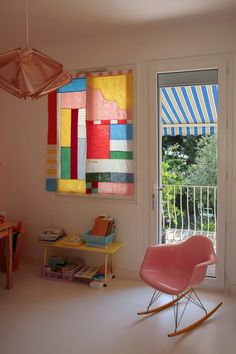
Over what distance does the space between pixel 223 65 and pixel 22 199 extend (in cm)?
274

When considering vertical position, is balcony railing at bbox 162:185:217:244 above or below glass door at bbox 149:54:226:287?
below

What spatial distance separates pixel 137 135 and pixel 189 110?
79cm

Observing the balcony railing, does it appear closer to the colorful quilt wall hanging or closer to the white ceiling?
the colorful quilt wall hanging

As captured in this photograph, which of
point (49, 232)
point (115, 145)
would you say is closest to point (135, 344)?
point (49, 232)

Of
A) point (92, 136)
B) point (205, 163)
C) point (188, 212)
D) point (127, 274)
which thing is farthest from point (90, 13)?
point (188, 212)

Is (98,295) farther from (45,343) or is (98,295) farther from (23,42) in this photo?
(23,42)

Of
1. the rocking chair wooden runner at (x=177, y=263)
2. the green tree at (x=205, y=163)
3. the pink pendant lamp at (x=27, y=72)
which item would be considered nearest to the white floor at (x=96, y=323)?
the rocking chair wooden runner at (x=177, y=263)

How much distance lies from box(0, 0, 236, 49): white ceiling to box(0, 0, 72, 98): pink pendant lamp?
111 centimetres

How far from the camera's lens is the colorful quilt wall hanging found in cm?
341

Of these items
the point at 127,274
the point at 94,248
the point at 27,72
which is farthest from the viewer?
the point at 127,274

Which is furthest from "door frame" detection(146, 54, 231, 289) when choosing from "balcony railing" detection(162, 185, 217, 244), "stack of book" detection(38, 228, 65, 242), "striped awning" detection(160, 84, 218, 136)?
"stack of book" detection(38, 228, 65, 242)

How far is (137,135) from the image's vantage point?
11.1 ft

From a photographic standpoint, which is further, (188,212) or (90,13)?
(188,212)

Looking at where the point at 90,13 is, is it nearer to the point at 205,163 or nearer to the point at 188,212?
the point at 205,163
